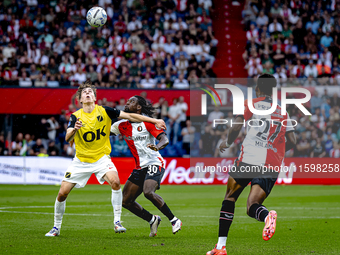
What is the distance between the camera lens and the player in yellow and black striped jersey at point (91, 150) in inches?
327

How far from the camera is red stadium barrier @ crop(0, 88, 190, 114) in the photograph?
2056cm

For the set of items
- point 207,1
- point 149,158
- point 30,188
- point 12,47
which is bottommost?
point 30,188

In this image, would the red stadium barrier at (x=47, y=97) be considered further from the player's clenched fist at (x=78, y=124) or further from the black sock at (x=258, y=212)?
the black sock at (x=258, y=212)

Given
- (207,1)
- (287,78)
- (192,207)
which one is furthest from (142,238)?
(207,1)

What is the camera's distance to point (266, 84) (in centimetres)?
676

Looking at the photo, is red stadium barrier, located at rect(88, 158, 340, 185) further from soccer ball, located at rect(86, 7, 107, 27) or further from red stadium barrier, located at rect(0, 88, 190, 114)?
soccer ball, located at rect(86, 7, 107, 27)

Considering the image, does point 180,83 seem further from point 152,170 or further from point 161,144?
point 161,144

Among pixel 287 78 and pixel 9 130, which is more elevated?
pixel 287 78

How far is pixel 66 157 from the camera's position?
19453 mm

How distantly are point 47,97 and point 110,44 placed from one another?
4.82 metres

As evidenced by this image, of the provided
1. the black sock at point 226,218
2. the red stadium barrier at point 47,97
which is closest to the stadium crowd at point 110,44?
the red stadium barrier at point 47,97

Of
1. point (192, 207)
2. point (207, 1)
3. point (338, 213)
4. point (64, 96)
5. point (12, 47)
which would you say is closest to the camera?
point (338, 213)

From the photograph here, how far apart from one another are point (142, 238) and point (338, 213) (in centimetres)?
571

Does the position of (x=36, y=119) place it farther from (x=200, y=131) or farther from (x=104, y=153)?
(x=104, y=153)
